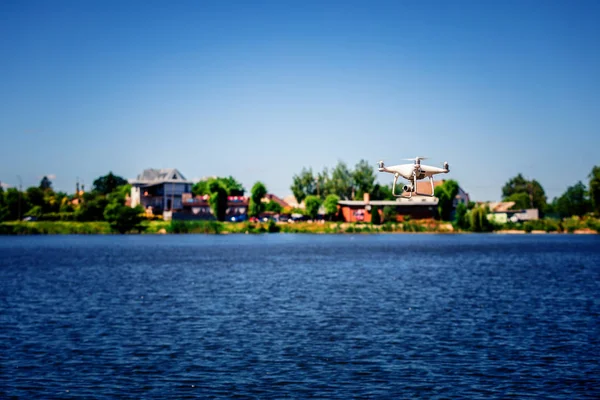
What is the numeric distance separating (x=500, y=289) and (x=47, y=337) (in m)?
41.8

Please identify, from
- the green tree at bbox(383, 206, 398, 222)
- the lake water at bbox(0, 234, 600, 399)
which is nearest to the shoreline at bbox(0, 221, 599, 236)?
the green tree at bbox(383, 206, 398, 222)

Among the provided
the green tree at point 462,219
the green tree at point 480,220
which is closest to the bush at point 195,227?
the green tree at point 462,219

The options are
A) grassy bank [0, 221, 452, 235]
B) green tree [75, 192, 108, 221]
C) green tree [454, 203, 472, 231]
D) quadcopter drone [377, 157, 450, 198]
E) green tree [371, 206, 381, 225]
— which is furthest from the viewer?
green tree [371, 206, 381, 225]

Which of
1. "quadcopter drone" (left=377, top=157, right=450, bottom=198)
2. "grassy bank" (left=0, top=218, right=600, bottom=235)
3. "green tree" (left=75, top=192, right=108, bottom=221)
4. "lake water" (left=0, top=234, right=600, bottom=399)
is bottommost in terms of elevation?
"lake water" (left=0, top=234, right=600, bottom=399)

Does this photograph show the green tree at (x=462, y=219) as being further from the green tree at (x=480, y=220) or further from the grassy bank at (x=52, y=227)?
the grassy bank at (x=52, y=227)

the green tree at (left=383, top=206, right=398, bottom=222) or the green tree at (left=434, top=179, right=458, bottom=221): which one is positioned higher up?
the green tree at (left=434, top=179, right=458, bottom=221)

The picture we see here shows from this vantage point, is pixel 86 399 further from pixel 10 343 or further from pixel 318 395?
pixel 10 343

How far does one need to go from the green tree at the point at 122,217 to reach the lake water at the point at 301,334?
329 ft

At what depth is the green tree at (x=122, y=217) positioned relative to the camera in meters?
181

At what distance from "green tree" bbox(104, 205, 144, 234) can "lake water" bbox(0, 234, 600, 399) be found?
3946 inches

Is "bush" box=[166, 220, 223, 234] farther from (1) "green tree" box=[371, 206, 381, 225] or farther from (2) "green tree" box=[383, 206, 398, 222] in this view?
(2) "green tree" box=[383, 206, 398, 222]

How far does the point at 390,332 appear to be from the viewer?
41562 millimetres

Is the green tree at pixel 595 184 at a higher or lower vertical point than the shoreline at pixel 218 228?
higher

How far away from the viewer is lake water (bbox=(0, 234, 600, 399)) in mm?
29922
